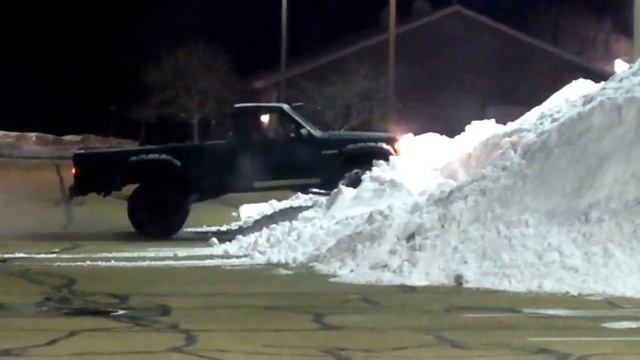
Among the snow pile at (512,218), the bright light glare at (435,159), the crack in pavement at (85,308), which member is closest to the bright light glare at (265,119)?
the bright light glare at (435,159)

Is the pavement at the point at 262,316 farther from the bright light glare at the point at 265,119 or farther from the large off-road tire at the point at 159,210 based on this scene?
the bright light glare at the point at 265,119

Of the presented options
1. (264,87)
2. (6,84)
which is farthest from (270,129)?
(6,84)

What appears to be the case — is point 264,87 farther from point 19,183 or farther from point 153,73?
point 19,183

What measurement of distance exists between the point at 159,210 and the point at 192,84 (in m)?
42.0

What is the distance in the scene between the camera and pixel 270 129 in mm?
25016

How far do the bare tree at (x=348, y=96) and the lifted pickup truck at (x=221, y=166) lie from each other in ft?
100

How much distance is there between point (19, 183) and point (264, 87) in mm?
22558

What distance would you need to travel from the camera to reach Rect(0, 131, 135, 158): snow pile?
53.2 metres

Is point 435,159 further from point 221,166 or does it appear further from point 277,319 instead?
point 277,319

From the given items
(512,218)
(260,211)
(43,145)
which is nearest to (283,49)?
(43,145)

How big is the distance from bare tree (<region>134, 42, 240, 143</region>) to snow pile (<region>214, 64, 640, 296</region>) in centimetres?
4217

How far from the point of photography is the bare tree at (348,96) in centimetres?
5666

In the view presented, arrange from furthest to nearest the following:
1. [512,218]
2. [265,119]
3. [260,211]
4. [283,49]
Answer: [283,49], [260,211], [265,119], [512,218]

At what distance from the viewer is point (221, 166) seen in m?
24.7
